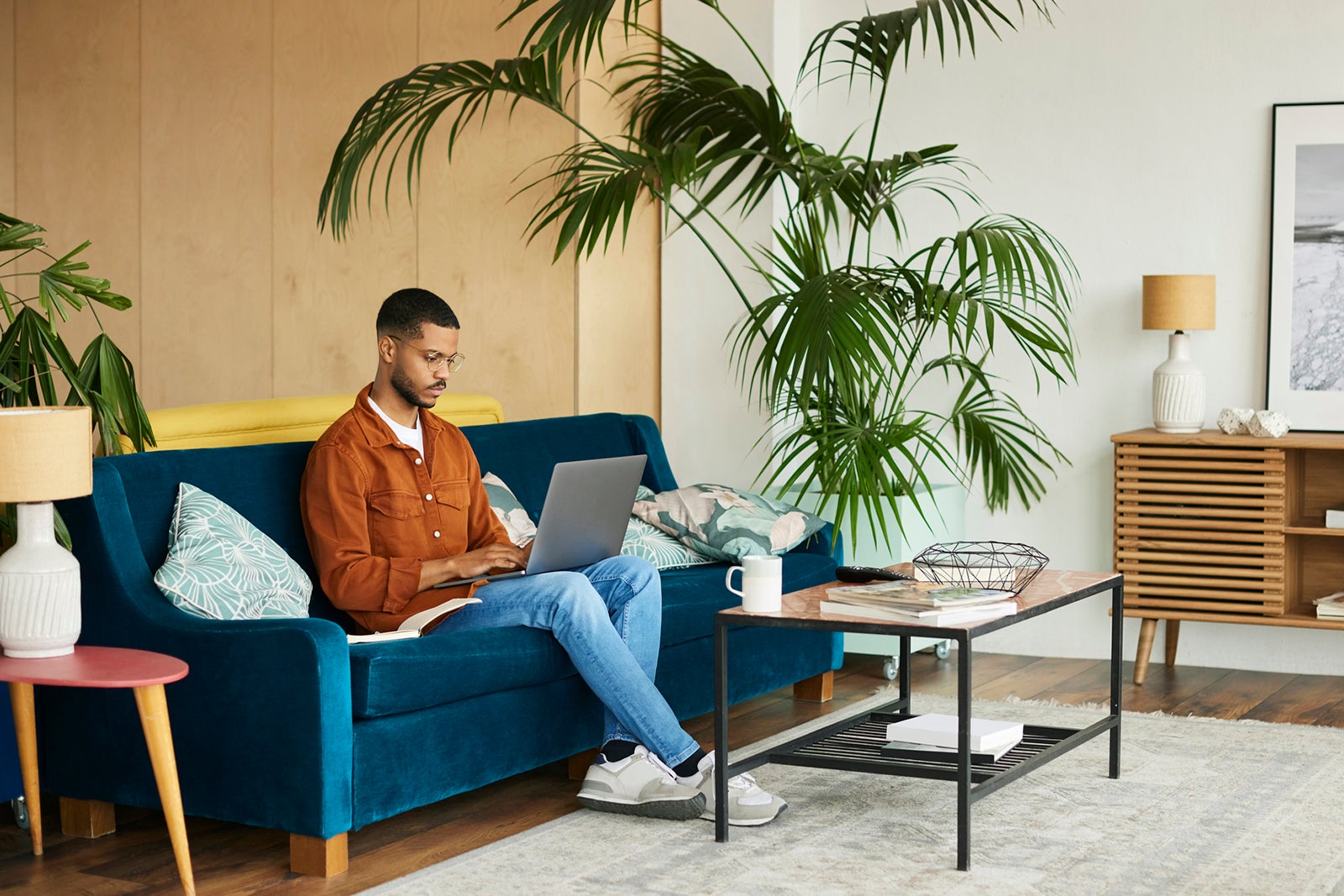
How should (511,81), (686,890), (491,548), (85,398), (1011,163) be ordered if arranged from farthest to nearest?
(1011,163), (511,81), (491,548), (85,398), (686,890)

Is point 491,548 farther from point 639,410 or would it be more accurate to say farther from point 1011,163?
point 1011,163

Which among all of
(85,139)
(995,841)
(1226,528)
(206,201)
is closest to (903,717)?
(995,841)

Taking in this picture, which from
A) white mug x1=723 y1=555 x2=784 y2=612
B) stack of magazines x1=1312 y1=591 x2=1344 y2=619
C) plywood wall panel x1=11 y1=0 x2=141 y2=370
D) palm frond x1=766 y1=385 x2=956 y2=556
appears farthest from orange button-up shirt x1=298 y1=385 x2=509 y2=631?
plywood wall panel x1=11 y1=0 x2=141 y2=370

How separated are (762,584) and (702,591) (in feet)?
3.05

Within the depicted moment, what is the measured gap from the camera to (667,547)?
4.26 meters

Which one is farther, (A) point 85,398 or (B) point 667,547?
(B) point 667,547

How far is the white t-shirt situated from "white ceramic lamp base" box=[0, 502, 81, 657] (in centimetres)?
78

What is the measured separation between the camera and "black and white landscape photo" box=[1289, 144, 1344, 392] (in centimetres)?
484

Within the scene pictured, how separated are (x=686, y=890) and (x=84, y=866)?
1.14 m

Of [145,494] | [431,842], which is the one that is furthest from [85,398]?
[431,842]

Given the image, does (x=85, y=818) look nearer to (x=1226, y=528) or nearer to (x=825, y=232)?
(x=825, y=232)

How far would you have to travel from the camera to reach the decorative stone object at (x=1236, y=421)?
471 centimetres

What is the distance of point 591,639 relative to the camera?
323 centimetres

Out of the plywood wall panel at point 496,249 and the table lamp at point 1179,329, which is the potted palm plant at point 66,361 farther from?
the table lamp at point 1179,329
